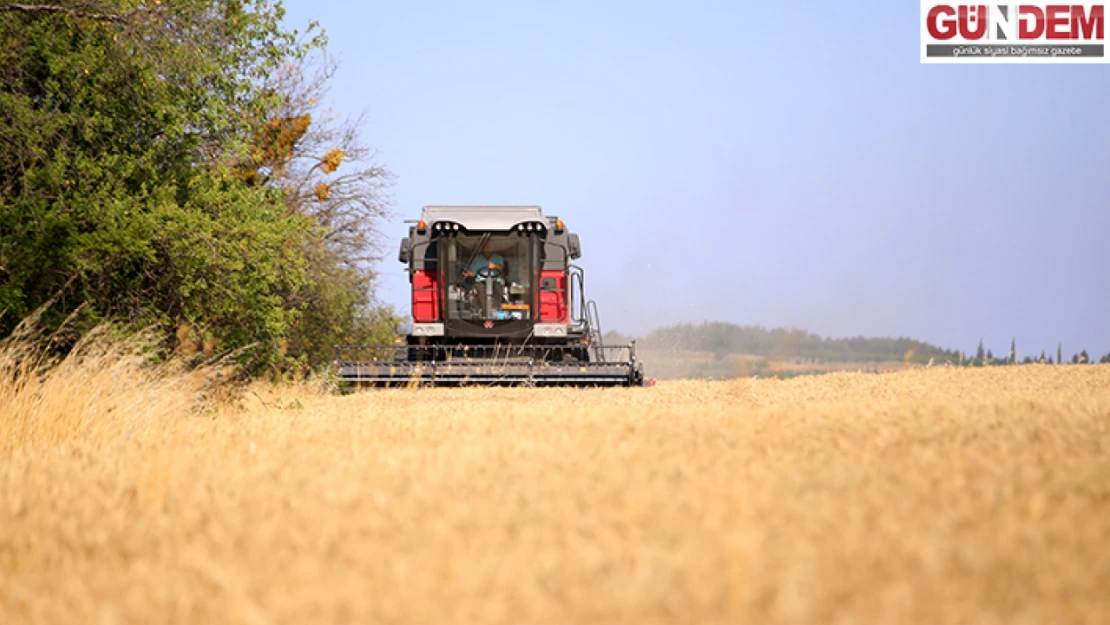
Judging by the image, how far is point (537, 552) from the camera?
2.84 meters

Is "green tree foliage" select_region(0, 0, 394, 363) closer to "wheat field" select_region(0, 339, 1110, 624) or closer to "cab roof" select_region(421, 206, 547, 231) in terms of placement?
"cab roof" select_region(421, 206, 547, 231)

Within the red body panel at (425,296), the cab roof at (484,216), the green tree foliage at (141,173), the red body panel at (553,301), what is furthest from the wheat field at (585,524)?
the red body panel at (425,296)

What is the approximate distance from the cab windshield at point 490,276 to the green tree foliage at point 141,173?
292cm

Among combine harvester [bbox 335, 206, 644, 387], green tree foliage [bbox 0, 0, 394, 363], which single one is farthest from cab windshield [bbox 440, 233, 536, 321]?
green tree foliage [bbox 0, 0, 394, 363]

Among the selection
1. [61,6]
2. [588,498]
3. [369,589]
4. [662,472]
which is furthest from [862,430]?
[61,6]

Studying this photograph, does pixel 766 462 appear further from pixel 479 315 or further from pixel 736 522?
pixel 479 315

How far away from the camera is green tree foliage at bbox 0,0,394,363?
12.6 m

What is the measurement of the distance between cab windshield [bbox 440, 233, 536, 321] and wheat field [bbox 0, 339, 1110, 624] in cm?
1252

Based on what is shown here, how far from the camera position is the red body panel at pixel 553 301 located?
18609 millimetres

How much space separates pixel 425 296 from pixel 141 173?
549 centimetres

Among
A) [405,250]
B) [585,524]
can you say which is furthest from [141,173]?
[585,524]

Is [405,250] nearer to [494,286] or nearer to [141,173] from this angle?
[494,286]

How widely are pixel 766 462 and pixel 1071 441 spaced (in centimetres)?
128

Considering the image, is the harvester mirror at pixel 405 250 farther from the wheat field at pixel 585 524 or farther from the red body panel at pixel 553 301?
the wheat field at pixel 585 524
